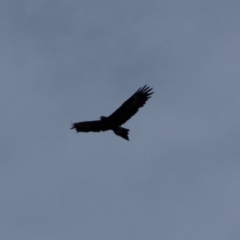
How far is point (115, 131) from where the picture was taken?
7006 cm

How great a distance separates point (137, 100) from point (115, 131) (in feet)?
6.28

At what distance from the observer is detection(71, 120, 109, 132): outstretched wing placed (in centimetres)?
7100

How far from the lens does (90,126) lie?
71.4m

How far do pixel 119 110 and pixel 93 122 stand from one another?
5.45 ft

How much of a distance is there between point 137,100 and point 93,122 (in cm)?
263

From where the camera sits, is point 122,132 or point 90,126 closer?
point 122,132

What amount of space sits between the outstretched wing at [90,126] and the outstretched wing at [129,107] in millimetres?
760

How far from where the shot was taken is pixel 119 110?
70375 millimetres

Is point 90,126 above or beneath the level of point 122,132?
above

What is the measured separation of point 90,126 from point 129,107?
8.09ft

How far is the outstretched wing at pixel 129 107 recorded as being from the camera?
231 ft

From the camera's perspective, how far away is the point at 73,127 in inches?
2832

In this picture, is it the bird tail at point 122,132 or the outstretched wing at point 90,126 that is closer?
the bird tail at point 122,132

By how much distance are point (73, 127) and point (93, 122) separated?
1306mm
